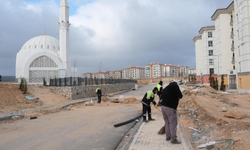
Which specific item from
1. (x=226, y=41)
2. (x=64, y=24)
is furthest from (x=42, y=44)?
(x=226, y=41)

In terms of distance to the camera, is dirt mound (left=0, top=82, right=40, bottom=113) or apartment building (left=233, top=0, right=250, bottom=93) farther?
apartment building (left=233, top=0, right=250, bottom=93)

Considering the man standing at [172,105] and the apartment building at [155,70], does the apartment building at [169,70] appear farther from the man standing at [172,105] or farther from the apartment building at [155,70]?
the man standing at [172,105]

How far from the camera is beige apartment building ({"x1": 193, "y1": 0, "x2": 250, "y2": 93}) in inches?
1004

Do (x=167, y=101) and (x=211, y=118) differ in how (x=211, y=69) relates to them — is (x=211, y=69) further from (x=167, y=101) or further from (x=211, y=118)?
(x=167, y=101)

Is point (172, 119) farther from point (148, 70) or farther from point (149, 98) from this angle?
point (148, 70)

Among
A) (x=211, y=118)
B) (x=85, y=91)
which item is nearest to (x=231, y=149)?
(x=211, y=118)

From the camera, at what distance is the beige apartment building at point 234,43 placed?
25500 millimetres

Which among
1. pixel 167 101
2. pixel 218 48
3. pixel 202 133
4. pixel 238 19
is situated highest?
pixel 238 19

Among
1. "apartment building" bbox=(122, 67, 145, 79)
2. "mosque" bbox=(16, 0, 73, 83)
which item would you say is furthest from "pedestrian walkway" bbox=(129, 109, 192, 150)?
"apartment building" bbox=(122, 67, 145, 79)

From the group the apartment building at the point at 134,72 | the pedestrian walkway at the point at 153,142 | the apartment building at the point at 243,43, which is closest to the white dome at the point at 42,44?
the apartment building at the point at 243,43

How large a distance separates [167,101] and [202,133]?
6.90 feet

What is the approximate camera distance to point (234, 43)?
3347 centimetres

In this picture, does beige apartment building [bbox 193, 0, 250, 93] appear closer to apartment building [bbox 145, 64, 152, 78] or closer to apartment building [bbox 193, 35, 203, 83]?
apartment building [bbox 193, 35, 203, 83]

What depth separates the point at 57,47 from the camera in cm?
5128
